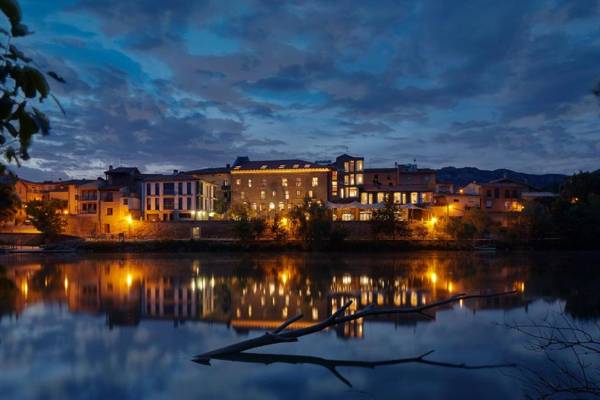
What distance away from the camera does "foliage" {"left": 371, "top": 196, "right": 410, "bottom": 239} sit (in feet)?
166

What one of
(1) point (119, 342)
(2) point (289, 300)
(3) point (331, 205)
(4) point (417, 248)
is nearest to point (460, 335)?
(2) point (289, 300)

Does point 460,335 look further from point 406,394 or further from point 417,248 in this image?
point 417,248

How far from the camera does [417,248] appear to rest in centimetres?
4888

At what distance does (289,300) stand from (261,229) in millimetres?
32744

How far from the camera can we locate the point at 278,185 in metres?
64.4

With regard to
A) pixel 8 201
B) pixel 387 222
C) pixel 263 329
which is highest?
pixel 8 201

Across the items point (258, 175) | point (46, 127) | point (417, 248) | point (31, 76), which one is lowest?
point (417, 248)

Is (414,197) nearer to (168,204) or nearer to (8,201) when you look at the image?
(168,204)

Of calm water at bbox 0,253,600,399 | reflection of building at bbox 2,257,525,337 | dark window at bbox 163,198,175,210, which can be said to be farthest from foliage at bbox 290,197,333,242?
dark window at bbox 163,198,175,210

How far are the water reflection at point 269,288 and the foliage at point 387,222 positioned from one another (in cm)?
1301

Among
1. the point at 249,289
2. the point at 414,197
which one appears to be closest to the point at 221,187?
the point at 414,197

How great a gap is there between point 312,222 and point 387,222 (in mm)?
8352

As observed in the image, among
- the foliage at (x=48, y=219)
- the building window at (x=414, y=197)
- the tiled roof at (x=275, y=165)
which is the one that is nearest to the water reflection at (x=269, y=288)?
the foliage at (x=48, y=219)

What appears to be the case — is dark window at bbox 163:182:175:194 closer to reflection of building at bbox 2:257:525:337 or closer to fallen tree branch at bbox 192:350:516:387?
reflection of building at bbox 2:257:525:337
